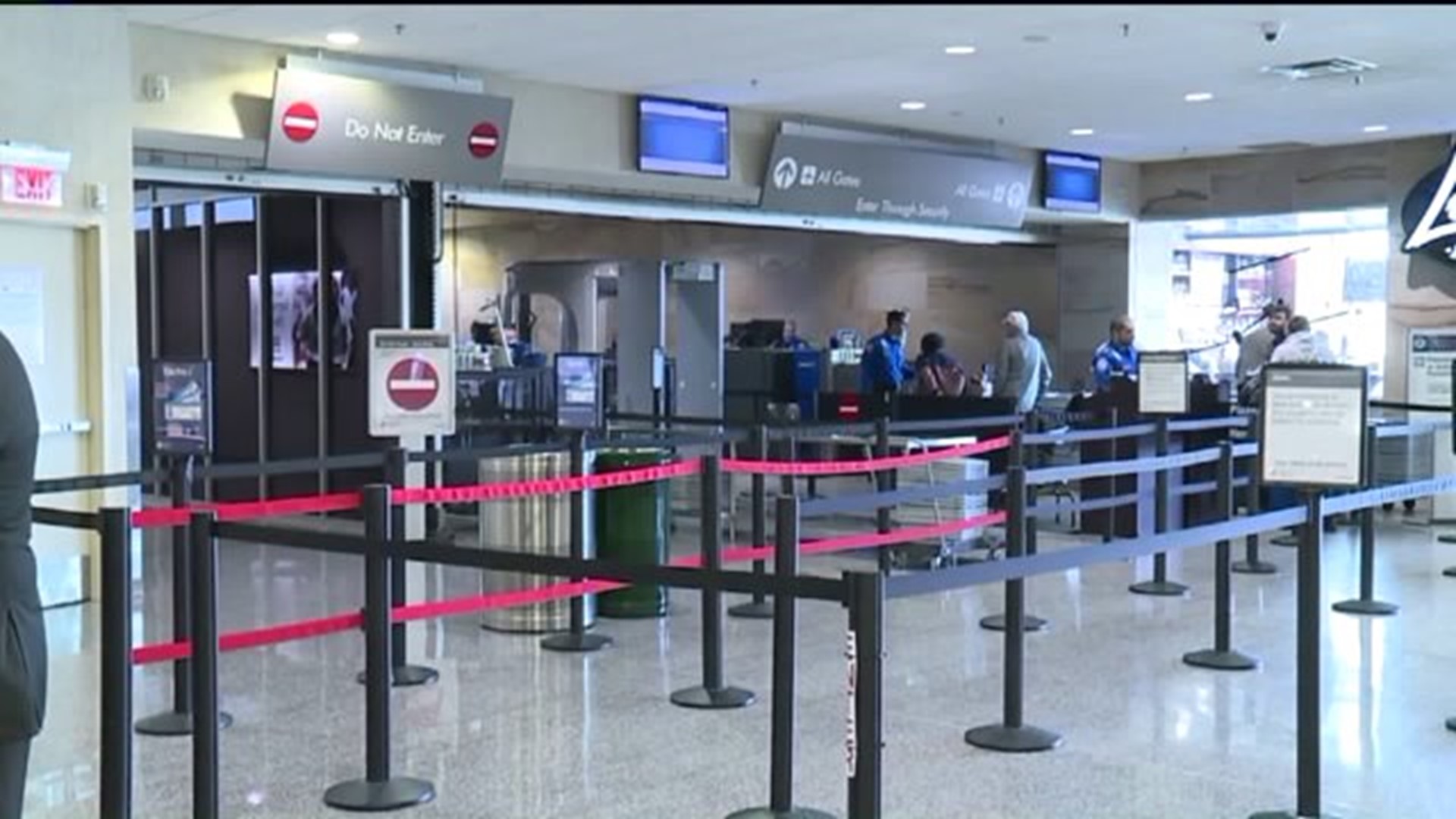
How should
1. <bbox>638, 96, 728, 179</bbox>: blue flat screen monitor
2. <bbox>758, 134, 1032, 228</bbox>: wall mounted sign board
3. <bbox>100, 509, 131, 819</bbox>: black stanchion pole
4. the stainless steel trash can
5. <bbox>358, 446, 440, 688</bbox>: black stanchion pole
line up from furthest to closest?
<bbox>758, 134, 1032, 228</bbox>: wall mounted sign board
<bbox>638, 96, 728, 179</bbox>: blue flat screen monitor
the stainless steel trash can
<bbox>358, 446, 440, 688</bbox>: black stanchion pole
<bbox>100, 509, 131, 819</bbox>: black stanchion pole

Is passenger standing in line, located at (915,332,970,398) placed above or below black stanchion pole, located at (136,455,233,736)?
above

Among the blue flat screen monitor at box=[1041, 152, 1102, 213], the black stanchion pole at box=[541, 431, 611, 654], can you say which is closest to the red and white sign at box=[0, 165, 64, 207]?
the black stanchion pole at box=[541, 431, 611, 654]

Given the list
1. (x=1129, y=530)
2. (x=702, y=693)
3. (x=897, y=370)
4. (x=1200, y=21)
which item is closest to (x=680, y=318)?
(x=897, y=370)

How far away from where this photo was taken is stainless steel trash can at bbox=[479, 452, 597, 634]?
7.83m

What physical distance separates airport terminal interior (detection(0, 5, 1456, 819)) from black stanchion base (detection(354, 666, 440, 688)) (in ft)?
0.10

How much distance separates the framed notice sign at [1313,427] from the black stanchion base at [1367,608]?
3753 mm

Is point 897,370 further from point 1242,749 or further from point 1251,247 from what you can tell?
point 1242,749

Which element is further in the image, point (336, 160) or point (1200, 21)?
point (336, 160)

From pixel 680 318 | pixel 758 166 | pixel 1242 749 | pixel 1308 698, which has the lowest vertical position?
pixel 1242 749

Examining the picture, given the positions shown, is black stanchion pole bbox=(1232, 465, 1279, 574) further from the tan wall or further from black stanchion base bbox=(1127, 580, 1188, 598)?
the tan wall

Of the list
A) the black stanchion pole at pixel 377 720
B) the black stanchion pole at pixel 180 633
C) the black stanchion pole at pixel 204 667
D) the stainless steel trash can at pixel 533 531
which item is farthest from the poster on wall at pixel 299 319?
the black stanchion pole at pixel 204 667

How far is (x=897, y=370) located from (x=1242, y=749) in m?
9.07

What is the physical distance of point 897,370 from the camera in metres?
14.6

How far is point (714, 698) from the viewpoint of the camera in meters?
6.33
